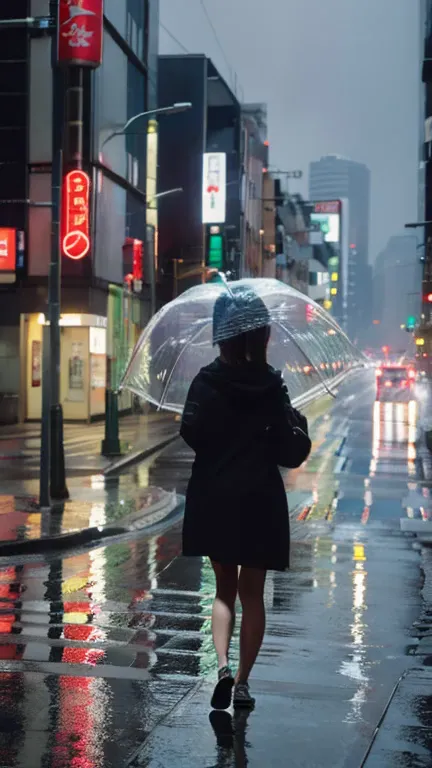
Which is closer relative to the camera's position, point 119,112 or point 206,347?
point 206,347

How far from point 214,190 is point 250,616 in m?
53.2

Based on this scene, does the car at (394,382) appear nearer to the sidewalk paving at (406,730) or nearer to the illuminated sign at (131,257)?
the illuminated sign at (131,257)

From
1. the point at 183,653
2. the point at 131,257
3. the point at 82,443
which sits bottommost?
the point at 82,443

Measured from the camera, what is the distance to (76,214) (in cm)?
3216

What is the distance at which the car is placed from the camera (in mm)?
49500

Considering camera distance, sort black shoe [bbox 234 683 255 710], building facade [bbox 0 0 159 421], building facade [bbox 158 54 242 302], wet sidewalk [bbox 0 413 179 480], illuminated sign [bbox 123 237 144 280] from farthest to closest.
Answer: building facade [bbox 158 54 242 302]
illuminated sign [bbox 123 237 144 280]
building facade [bbox 0 0 159 421]
wet sidewalk [bbox 0 413 179 480]
black shoe [bbox 234 683 255 710]

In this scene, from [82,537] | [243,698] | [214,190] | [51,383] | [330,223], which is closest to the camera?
[243,698]

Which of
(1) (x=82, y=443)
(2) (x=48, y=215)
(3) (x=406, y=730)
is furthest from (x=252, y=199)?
(3) (x=406, y=730)

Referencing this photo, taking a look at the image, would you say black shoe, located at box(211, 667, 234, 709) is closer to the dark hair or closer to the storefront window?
the dark hair

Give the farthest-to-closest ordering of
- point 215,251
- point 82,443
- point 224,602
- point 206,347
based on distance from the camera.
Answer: point 215,251 < point 82,443 < point 206,347 < point 224,602

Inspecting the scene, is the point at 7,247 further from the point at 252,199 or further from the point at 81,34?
the point at 252,199

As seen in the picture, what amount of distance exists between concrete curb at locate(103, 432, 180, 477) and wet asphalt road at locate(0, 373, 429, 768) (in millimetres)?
7170

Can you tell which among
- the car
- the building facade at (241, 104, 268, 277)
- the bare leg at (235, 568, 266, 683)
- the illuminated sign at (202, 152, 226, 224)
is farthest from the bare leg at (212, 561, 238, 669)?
the building facade at (241, 104, 268, 277)

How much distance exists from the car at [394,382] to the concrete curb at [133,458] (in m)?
22.5
